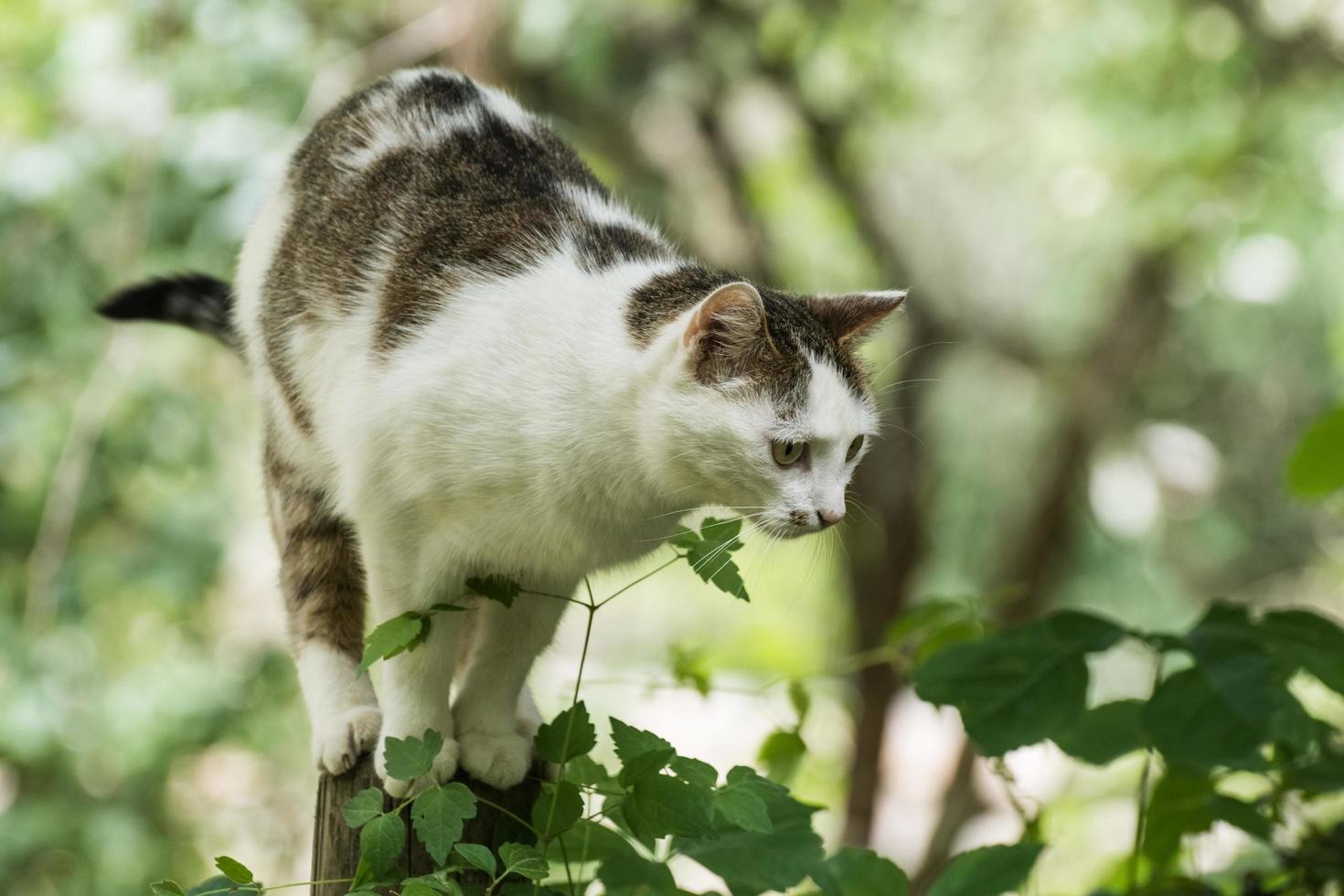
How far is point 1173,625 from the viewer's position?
17.7 ft

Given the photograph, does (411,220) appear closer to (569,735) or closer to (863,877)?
(569,735)

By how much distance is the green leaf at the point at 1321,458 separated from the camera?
174 centimetres

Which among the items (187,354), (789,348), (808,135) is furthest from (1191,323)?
(789,348)

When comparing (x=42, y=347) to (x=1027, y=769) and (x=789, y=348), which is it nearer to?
(x=789, y=348)

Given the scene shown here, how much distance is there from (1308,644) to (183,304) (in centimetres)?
186

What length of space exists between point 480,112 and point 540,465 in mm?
678

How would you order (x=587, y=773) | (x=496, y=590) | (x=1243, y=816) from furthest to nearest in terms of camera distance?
(x=1243, y=816) → (x=496, y=590) → (x=587, y=773)

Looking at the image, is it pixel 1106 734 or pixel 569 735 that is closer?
Answer: pixel 569 735

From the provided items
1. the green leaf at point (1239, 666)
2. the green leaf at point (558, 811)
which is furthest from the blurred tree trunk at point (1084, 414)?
the green leaf at point (558, 811)

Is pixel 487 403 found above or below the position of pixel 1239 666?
above

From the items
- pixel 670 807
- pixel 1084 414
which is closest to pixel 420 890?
pixel 670 807

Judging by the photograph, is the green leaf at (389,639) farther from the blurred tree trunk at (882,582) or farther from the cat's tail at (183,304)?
the blurred tree trunk at (882,582)

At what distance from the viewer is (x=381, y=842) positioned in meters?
1.30

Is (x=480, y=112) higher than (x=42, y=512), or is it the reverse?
(x=480, y=112)
